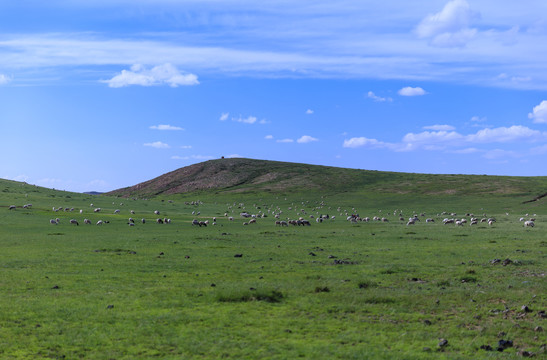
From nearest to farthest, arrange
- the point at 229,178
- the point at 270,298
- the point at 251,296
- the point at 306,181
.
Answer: the point at 270,298 < the point at 251,296 < the point at 306,181 < the point at 229,178

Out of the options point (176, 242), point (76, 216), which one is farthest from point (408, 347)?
point (76, 216)

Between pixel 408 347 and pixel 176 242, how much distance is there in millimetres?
27062

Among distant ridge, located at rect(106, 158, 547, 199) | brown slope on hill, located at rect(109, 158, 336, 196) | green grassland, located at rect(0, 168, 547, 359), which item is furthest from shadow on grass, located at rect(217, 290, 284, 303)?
brown slope on hill, located at rect(109, 158, 336, 196)

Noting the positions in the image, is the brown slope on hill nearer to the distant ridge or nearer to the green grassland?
the distant ridge

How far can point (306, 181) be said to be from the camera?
147875 millimetres

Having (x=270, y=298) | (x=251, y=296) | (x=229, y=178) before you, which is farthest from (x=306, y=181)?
(x=270, y=298)

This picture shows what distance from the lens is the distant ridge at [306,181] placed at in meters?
124

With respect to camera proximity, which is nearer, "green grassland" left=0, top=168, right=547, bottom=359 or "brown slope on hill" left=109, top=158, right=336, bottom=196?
"green grassland" left=0, top=168, right=547, bottom=359

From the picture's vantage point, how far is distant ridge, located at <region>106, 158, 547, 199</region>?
12362cm

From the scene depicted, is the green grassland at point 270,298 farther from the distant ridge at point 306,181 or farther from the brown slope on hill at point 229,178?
the brown slope on hill at point 229,178

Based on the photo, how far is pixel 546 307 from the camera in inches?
611

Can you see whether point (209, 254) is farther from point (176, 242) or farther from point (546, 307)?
point (546, 307)

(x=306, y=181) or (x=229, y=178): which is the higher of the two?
(x=229, y=178)

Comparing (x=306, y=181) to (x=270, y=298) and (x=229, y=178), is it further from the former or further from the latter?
(x=270, y=298)
